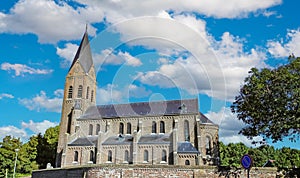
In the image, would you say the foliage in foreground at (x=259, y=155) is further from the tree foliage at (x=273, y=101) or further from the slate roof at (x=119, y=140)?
the tree foliage at (x=273, y=101)

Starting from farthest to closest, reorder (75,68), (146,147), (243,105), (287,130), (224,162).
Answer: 1. (224,162)
2. (75,68)
3. (146,147)
4. (243,105)
5. (287,130)

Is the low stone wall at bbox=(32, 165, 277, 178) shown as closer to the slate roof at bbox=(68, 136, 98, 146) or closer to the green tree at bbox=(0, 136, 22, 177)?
the slate roof at bbox=(68, 136, 98, 146)

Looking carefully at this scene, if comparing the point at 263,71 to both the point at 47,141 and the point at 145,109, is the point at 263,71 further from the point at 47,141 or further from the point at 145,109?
the point at 47,141

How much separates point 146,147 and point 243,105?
2573 cm

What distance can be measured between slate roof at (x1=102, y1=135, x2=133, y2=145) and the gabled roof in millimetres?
16991

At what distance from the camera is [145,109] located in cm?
4997

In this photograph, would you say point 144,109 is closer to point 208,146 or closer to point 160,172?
point 208,146

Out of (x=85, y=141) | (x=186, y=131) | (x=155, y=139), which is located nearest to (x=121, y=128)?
(x=85, y=141)

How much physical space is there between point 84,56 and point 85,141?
65.2 feet

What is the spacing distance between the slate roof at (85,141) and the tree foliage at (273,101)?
104ft

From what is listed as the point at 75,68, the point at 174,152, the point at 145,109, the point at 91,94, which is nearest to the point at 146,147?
the point at 174,152

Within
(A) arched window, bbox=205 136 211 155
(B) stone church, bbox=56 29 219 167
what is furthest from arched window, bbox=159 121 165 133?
(A) arched window, bbox=205 136 211 155

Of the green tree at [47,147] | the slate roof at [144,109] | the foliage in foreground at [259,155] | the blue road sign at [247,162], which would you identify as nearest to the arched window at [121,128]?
the slate roof at [144,109]

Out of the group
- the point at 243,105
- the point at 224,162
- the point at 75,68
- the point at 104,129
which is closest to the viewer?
the point at 243,105
